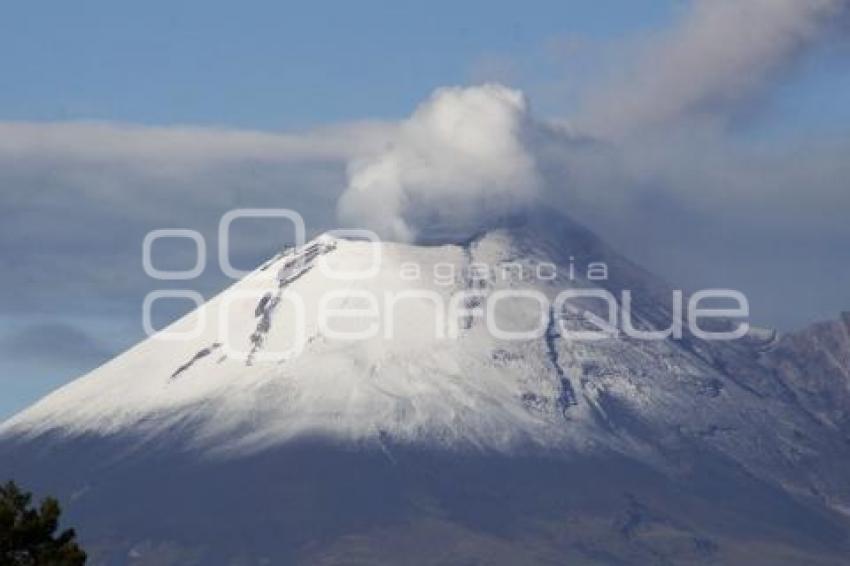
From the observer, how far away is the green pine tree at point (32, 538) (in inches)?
3374

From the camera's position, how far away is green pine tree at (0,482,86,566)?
8569 cm

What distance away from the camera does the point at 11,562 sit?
279ft

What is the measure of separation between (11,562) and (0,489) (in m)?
4.60

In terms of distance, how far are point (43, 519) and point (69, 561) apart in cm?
242

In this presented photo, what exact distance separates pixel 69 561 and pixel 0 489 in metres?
5.03

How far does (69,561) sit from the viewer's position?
8531 cm

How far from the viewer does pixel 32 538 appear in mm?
87250

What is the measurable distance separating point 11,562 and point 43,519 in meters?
2.46

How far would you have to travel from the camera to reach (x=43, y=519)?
87.2 metres

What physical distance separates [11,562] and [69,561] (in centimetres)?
166
